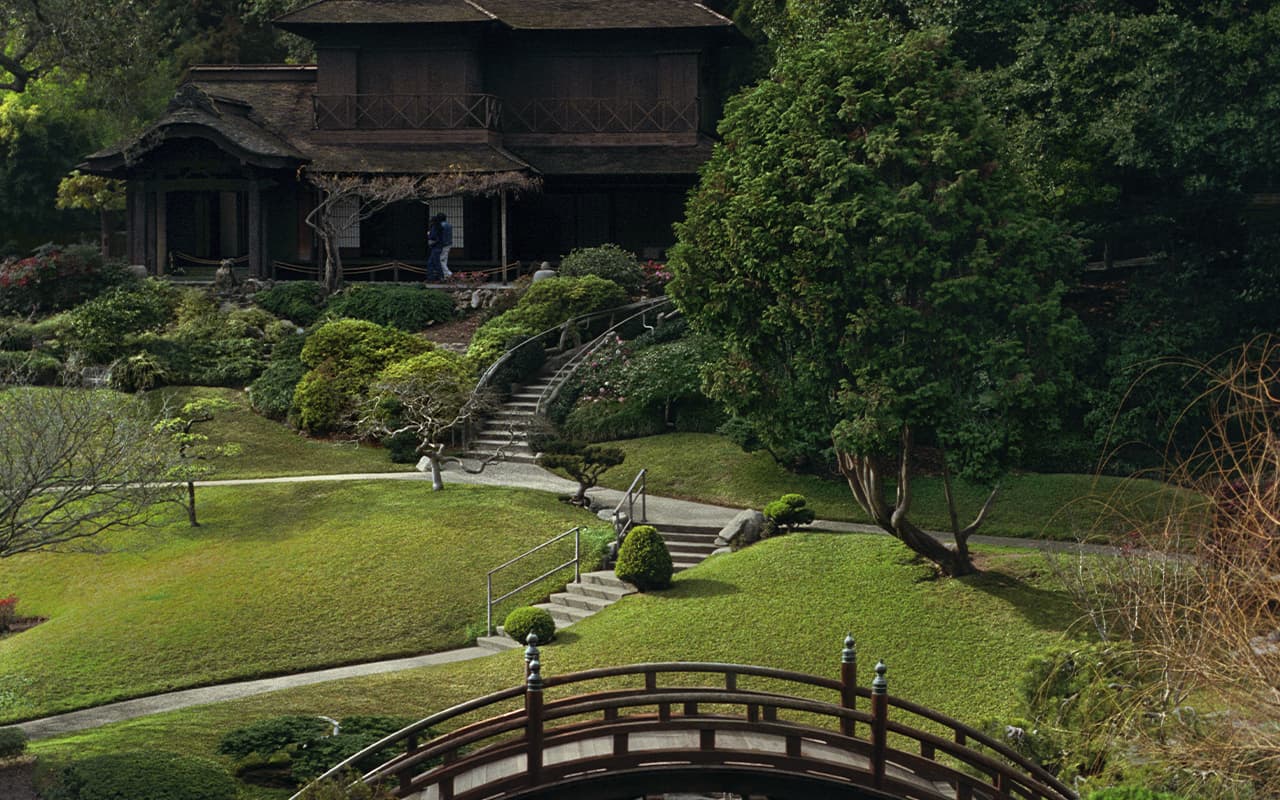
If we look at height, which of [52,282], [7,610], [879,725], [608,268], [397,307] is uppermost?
[608,268]

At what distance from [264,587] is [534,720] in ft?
40.8

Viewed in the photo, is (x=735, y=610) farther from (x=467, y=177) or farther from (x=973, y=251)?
(x=467, y=177)

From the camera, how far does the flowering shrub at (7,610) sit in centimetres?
2842

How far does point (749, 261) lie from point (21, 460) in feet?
→ 41.8

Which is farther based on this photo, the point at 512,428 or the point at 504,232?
the point at 504,232

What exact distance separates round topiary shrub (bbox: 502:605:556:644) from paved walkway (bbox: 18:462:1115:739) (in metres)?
0.58

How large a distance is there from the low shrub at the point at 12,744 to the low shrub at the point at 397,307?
24.2m

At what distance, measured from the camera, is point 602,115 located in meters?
50.8

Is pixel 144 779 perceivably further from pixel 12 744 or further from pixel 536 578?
pixel 536 578

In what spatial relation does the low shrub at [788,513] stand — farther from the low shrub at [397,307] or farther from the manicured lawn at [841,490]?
A: the low shrub at [397,307]

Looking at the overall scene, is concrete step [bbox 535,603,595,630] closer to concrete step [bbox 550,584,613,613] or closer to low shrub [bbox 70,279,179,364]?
concrete step [bbox 550,584,613,613]

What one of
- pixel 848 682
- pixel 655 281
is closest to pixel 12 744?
pixel 848 682

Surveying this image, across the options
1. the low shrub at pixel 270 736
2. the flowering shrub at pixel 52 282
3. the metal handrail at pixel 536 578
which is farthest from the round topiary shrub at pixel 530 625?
the flowering shrub at pixel 52 282

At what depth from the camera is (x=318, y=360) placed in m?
40.3
